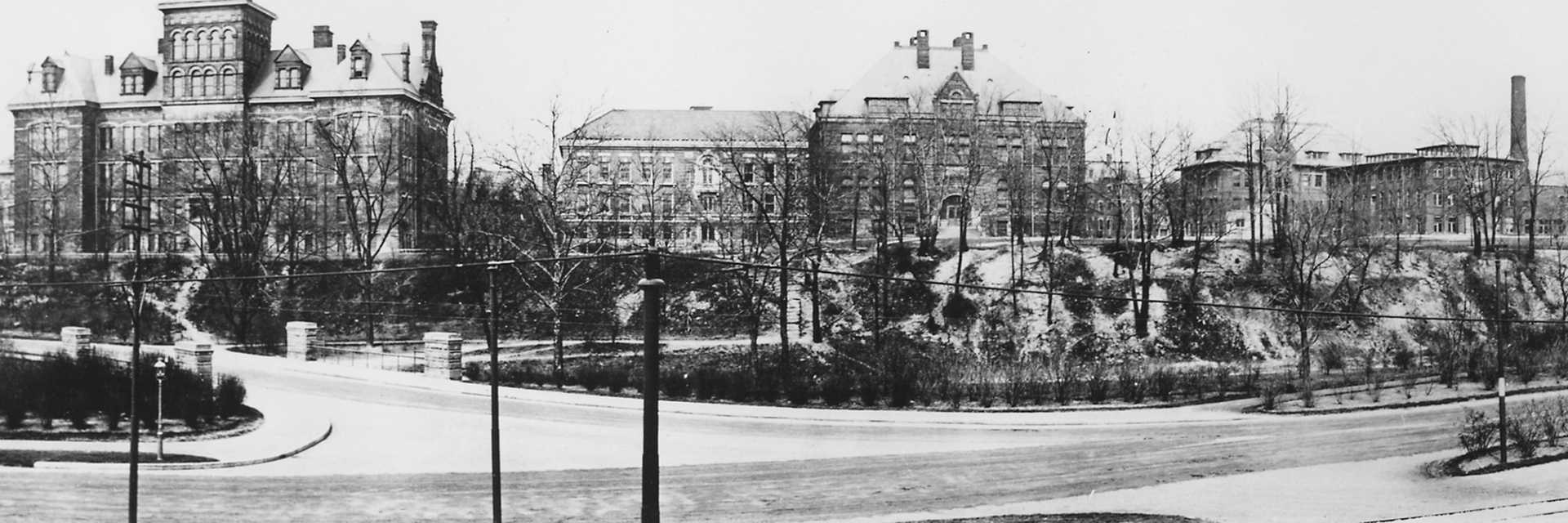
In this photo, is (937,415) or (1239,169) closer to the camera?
(937,415)

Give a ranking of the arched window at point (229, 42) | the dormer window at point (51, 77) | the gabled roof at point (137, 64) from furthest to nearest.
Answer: the arched window at point (229, 42), the gabled roof at point (137, 64), the dormer window at point (51, 77)

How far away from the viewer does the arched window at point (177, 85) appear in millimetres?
52656

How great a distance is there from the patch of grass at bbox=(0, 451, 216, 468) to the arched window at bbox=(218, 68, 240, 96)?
3825cm

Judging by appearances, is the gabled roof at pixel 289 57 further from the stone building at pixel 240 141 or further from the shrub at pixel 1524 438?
the shrub at pixel 1524 438

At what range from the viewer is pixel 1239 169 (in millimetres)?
58281

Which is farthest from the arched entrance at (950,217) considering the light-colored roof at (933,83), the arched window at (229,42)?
the arched window at (229,42)

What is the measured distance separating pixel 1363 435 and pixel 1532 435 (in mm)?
3588

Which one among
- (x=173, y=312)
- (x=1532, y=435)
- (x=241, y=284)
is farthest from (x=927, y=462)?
(x=173, y=312)

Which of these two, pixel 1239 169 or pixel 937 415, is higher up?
pixel 1239 169

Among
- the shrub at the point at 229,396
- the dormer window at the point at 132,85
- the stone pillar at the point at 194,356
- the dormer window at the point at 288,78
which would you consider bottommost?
the shrub at the point at 229,396

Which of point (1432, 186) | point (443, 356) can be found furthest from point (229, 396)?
point (1432, 186)

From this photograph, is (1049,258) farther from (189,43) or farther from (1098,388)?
(189,43)

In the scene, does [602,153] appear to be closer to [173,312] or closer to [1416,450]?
[173,312]

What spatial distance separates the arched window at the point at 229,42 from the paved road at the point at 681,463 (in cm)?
2972
